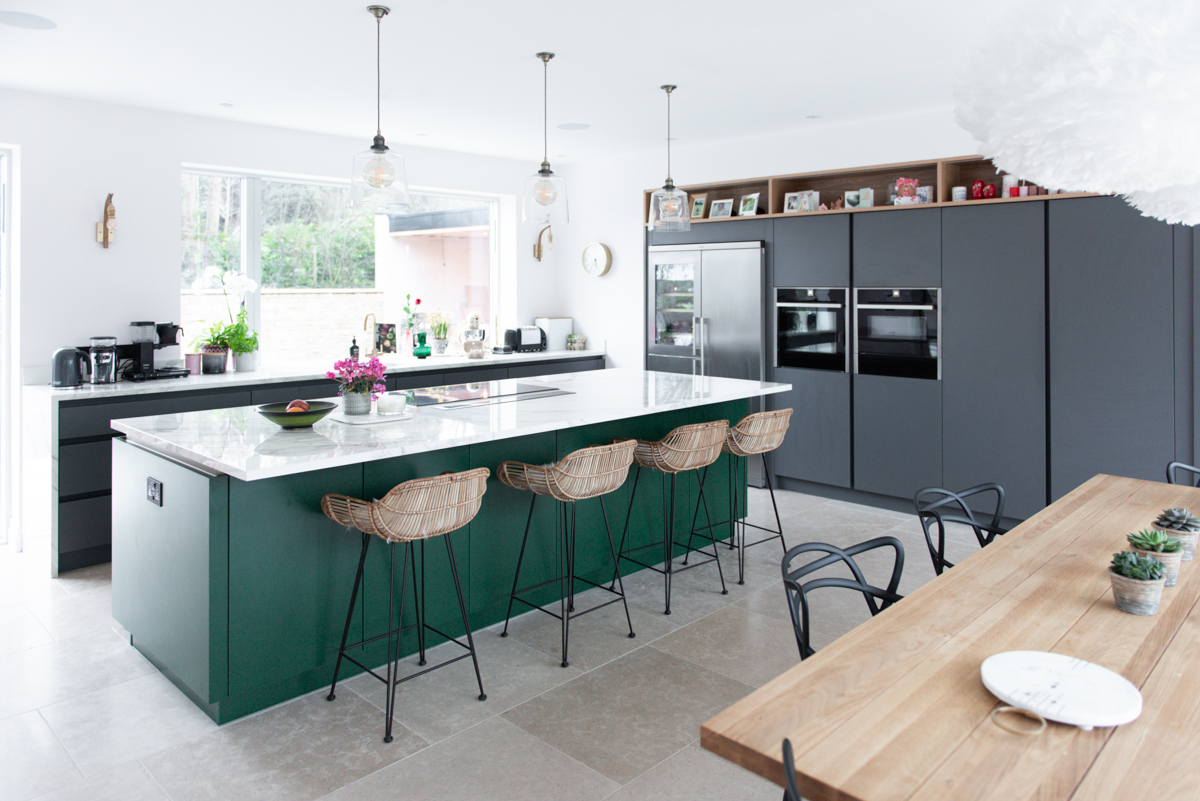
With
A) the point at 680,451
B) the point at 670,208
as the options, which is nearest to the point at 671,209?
the point at 670,208

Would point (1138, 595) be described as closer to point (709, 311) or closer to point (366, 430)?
point (366, 430)

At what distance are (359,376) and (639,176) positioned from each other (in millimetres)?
4182

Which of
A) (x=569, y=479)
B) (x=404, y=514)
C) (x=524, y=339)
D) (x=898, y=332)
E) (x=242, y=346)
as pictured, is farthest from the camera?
(x=524, y=339)

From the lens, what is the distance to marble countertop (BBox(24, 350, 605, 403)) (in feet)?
14.6

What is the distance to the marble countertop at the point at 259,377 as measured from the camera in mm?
4453

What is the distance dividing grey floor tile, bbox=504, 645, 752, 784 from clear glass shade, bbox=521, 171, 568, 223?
2.22 meters

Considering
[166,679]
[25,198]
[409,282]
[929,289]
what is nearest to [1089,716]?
[166,679]

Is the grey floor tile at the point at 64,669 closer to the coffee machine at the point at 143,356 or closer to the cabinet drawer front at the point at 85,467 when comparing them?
the cabinet drawer front at the point at 85,467

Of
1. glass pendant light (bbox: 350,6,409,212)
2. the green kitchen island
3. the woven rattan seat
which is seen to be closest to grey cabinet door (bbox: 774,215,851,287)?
the green kitchen island

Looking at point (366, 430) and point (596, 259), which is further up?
point (596, 259)

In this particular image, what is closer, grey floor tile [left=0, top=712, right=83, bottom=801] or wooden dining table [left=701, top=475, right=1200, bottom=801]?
wooden dining table [left=701, top=475, right=1200, bottom=801]

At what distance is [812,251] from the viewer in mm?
5863

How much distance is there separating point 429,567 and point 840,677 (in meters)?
2.10

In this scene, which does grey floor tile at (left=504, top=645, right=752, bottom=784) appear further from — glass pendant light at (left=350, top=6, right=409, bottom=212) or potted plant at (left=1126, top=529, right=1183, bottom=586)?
glass pendant light at (left=350, top=6, right=409, bottom=212)
